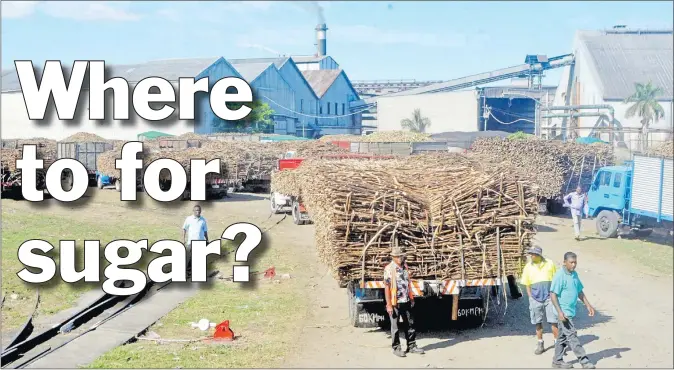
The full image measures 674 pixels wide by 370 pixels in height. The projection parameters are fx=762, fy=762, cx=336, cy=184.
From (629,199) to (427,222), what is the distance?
1369cm

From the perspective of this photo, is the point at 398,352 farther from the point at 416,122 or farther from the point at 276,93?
the point at 276,93

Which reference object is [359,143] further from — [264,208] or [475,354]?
[475,354]

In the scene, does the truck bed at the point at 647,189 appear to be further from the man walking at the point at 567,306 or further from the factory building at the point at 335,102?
the factory building at the point at 335,102

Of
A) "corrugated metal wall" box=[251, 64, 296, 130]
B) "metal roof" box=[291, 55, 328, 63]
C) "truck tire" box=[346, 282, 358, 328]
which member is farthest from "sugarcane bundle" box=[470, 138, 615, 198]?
"metal roof" box=[291, 55, 328, 63]

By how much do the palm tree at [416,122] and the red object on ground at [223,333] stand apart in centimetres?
5229

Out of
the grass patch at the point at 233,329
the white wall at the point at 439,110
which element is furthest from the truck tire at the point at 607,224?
the white wall at the point at 439,110

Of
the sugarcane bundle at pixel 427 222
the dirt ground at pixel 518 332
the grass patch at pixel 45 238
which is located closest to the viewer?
the dirt ground at pixel 518 332

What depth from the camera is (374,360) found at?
11.2 m

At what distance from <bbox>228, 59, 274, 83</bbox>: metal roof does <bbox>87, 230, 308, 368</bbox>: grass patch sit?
45.3 metres

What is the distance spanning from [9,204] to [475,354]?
25621 millimetres

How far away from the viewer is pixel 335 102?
70312mm

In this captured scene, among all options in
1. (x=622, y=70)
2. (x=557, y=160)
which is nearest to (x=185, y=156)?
(x=557, y=160)

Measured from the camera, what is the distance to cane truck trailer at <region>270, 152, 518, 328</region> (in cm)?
1184

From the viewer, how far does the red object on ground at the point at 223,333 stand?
12.3 m
